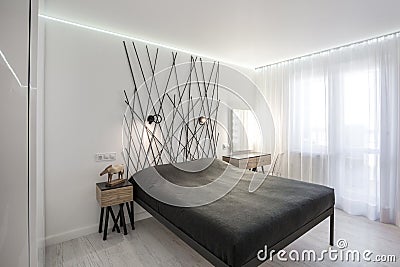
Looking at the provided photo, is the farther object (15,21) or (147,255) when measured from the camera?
(147,255)

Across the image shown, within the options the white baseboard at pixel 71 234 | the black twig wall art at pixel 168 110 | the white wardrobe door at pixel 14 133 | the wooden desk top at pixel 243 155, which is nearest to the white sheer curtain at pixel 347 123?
the wooden desk top at pixel 243 155

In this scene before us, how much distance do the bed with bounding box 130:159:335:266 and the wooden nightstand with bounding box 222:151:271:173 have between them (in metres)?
0.99

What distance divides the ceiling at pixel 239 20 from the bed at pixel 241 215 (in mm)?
1940

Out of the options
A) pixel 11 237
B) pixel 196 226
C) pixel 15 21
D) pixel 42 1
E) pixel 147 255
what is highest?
pixel 42 1

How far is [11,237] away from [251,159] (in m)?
3.74

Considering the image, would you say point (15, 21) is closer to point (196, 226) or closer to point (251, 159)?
point (196, 226)

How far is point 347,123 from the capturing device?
3408mm

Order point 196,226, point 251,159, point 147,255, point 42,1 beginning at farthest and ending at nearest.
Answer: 1. point 251,159
2. point 147,255
3. point 42,1
4. point 196,226

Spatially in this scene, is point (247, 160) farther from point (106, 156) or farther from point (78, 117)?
point (78, 117)

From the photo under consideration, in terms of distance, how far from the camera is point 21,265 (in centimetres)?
103

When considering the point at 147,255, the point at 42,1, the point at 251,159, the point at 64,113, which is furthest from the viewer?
the point at 251,159

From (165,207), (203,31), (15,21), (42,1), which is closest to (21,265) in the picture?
(15,21)

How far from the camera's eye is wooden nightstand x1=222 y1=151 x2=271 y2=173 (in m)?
4.03

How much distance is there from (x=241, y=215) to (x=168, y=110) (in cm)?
217
